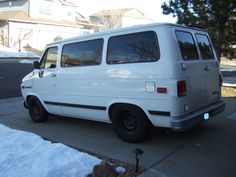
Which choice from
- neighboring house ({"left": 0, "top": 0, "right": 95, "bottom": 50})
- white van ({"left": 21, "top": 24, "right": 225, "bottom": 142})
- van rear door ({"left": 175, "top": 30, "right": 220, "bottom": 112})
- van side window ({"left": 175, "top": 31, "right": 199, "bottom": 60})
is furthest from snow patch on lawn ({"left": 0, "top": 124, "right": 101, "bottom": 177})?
neighboring house ({"left": 0, "top": 0, "right": 95, "bottom": 50})

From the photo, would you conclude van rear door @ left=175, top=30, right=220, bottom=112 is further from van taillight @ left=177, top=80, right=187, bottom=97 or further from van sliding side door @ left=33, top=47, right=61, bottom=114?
van sliding side door @ left=33, top=47, right=61, bottom=114

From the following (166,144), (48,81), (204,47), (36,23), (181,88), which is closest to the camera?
(181,88)

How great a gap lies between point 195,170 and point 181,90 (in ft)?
4.37

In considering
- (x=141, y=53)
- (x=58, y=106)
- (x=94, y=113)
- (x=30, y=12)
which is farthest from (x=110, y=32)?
(x=30, y=12)

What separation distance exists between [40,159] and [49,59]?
126 inches

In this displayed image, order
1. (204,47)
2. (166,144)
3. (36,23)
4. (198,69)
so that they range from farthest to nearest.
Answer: (36,23), (204,47), (166,144), (198,69)

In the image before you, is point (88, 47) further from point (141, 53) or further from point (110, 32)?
point (141, 53)

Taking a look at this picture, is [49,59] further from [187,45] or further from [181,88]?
[181,88]

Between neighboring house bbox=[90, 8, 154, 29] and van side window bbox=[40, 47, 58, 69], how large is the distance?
143 feet

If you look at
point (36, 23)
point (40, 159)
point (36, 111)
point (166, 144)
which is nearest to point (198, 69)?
point (166, 144)

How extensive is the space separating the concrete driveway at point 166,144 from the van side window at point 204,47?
154cm

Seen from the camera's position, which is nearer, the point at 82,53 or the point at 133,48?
the point at 133,48

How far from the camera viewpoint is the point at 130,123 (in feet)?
22.2

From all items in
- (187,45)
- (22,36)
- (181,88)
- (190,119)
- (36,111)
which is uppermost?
(22,36)
